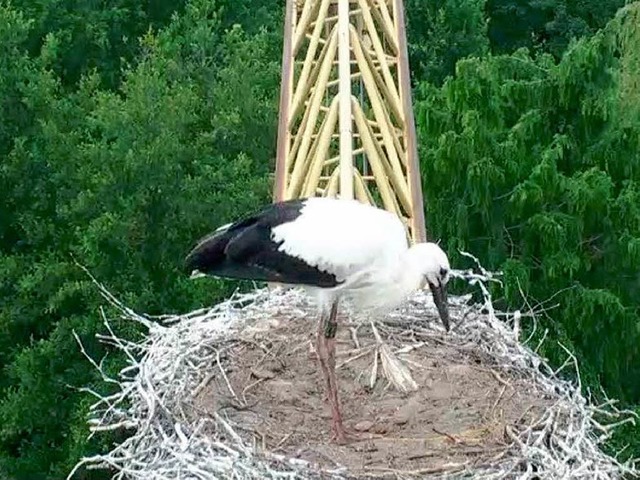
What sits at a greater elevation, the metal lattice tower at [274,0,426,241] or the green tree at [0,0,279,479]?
the metal lattice tower at [274,0,426,241]

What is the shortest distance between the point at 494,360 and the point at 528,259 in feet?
18.7

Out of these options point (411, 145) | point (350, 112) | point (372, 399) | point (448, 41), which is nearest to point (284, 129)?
point (411, 145)

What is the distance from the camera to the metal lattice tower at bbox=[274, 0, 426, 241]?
19.9 feet

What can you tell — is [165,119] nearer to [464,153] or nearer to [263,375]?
[464,153]

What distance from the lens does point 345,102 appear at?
5.98m

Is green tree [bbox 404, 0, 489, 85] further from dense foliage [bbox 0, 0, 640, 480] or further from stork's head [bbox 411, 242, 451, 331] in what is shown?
stork's head [bbox 411, 242, 451, 331]

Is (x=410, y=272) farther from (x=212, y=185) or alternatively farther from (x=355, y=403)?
(x=212, y=185)

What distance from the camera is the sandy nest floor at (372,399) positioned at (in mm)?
4285

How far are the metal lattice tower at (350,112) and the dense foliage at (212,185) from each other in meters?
2.37

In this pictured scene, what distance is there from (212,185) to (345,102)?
6818mm

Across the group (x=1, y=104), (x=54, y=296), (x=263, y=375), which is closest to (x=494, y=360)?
(x=263, y=375)

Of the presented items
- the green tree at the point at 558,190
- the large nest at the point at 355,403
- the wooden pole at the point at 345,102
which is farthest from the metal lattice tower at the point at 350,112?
the green tree at the point at 558,190

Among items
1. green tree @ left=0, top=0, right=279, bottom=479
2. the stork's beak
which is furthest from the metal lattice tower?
green tree @ left=0, top=0, right=279, bottom=479

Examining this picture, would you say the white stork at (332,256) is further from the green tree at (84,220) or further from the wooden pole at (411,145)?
the green tree at (84,220)
